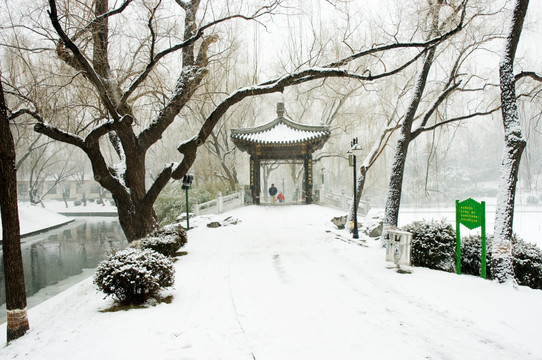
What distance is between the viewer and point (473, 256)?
6.13 metres

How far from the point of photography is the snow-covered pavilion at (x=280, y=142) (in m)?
16.4

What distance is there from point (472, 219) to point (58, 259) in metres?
14.8

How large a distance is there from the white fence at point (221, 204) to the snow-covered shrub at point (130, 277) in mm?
10306

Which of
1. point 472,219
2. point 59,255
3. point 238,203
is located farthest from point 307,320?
point 59,255

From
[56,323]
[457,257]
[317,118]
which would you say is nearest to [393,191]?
[457,257]

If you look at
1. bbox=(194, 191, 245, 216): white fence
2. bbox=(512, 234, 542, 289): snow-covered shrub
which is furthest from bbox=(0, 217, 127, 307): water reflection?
bbox=(512, 234, 542, 289): snow-covered shrub

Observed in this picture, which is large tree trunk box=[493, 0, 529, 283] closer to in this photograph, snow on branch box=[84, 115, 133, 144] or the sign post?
the sign post

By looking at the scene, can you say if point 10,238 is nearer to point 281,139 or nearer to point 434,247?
point 434,247

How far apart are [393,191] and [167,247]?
5.73 m

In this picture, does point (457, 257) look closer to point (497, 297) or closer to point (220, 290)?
point (497, 297)

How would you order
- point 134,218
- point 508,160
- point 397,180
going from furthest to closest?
point 134,218 → point 397,180 → point 508,160

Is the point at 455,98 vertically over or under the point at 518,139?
over

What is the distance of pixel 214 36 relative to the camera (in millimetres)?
7707

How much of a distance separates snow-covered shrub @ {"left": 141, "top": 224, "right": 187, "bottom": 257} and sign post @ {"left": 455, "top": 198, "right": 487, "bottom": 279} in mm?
5916
